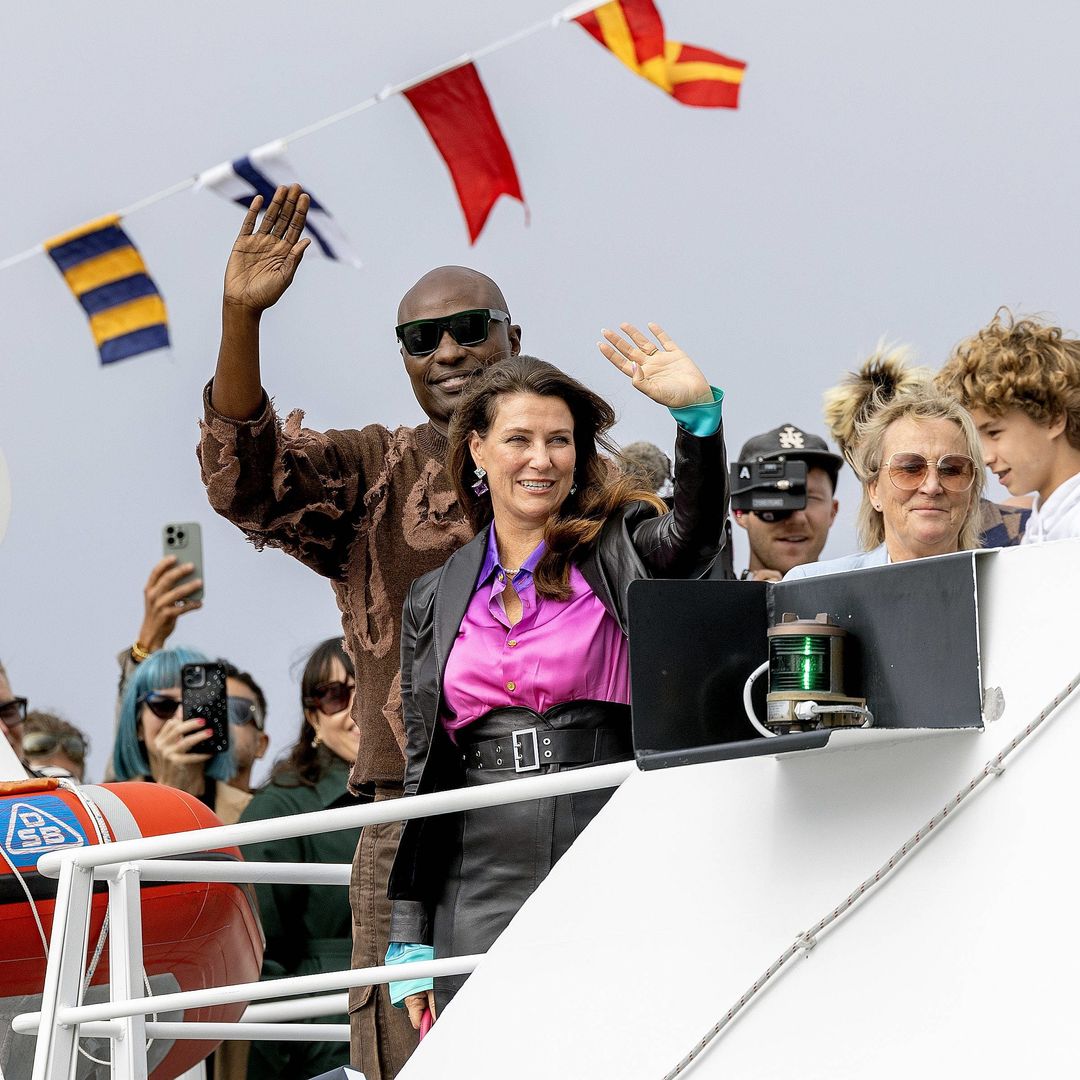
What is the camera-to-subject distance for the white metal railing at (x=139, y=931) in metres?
2.52

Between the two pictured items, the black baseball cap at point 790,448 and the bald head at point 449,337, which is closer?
the bald head at point 449,337

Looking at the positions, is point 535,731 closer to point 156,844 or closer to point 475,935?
point 475,935

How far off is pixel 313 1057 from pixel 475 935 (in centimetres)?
262

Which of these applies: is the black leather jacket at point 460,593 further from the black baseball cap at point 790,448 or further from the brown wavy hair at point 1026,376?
the black baseball cap at point 790,448

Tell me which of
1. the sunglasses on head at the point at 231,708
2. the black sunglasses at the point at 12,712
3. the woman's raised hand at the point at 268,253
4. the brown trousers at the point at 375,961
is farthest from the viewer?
the black sunglasses at the point at 12,712

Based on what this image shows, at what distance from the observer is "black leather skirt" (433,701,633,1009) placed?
→ 287 centimetres

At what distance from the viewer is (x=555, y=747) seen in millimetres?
2861

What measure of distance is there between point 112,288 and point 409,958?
4.43m

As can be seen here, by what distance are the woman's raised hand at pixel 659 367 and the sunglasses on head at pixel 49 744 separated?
14.0 ft

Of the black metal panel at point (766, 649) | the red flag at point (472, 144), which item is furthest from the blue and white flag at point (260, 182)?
the black metal panel at point (766, 649)

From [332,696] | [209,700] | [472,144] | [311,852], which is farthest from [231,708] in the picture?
[472,144]

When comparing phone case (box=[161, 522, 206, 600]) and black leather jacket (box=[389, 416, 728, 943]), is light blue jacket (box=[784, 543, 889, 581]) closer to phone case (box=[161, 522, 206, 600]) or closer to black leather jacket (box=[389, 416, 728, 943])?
black leather jacket (box=[389, 416, 728, 943])

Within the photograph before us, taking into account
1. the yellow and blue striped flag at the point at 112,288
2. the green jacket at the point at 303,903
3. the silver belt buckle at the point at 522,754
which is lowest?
the green jacket at the point at 303,903

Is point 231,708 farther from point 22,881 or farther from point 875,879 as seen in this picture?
point 875,879
